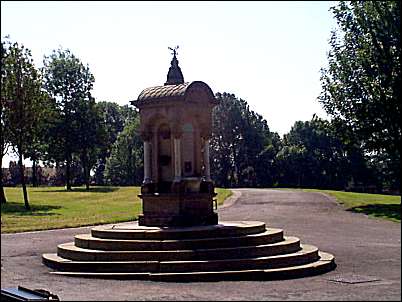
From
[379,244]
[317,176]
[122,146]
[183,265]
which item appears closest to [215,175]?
[122,146]

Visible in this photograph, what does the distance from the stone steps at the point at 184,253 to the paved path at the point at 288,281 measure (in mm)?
999

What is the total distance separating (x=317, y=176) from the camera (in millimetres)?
55375

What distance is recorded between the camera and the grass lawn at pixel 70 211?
78.5 feet

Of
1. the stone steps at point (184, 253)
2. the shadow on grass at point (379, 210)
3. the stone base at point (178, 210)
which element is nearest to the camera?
the stone steps at point (184, 253)

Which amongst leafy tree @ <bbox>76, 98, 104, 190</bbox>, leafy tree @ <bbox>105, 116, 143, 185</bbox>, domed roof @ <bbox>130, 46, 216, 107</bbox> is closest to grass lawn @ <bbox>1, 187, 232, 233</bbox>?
domed roof @ <bbox>130, 46, 216, 107</bbox>

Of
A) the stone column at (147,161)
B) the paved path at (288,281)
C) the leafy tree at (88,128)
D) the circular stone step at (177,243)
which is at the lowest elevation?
the paved path at (288,281)

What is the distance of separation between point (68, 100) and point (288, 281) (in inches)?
1855

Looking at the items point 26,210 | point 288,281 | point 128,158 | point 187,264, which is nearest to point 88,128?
point 128,158

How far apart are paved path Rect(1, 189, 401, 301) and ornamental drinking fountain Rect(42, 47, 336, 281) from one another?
525 mm

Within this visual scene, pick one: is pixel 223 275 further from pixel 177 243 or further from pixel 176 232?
pixel 176 232

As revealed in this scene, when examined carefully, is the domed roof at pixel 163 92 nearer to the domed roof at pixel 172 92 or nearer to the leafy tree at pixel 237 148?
the domed roof at pixel 172 92

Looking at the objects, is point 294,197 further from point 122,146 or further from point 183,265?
point 122,146

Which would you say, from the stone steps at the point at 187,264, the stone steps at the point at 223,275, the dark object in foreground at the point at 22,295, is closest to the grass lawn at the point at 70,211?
the stone steps at the point at 187,264

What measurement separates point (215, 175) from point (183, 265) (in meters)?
56.9
